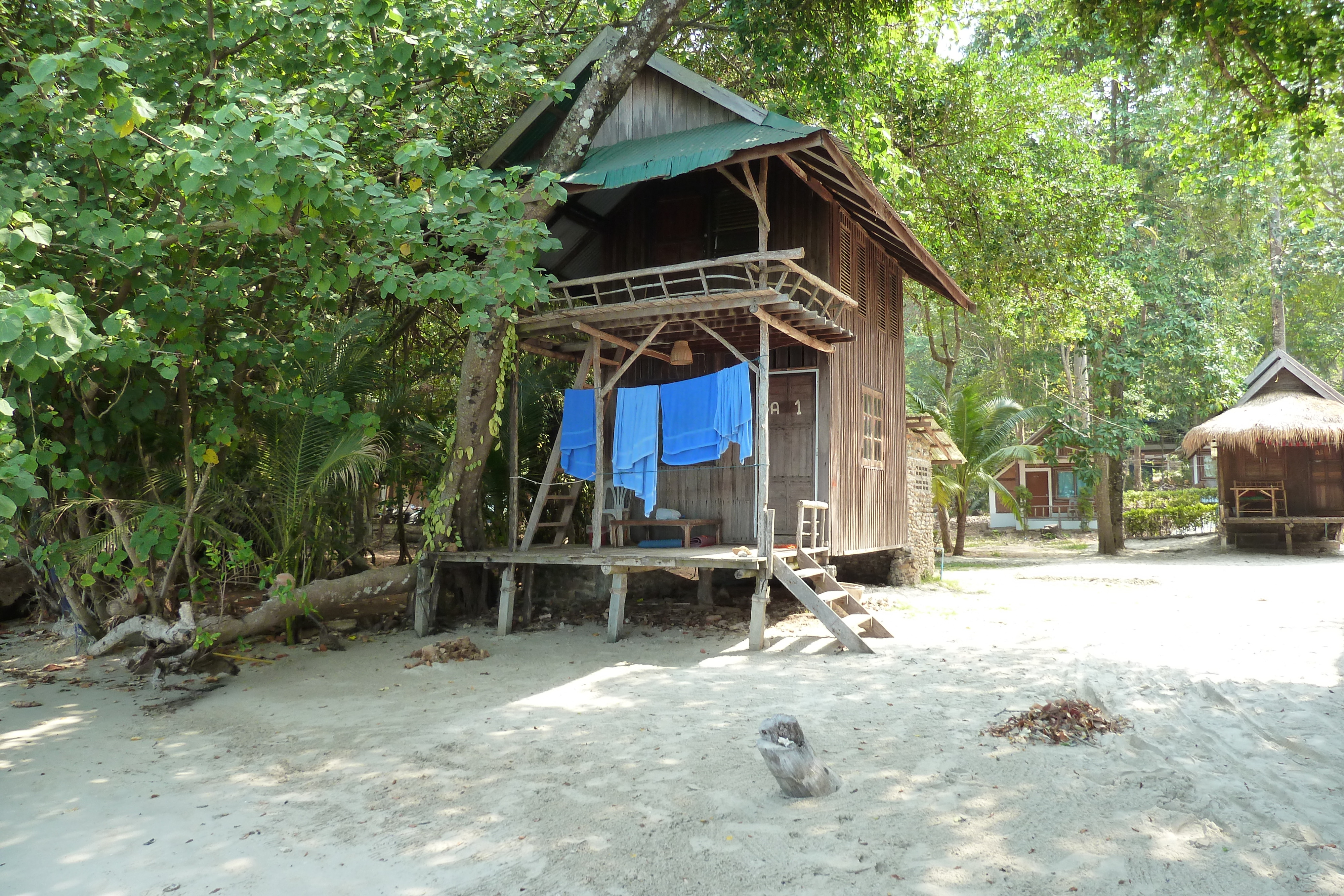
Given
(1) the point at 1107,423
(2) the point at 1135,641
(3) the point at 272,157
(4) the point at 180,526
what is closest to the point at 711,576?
(2) the point at 1135,641

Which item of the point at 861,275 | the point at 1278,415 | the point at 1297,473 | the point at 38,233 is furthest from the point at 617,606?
the point at 1297,473

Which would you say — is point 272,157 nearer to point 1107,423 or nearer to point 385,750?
point 385,750

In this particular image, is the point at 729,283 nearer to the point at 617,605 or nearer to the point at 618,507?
the point at 618,507

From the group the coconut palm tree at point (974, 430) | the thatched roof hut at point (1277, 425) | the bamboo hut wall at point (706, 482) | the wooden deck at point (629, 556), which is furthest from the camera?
the coconut palm tree at point (974, 430)

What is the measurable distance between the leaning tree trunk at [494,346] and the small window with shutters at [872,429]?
4.80 meters

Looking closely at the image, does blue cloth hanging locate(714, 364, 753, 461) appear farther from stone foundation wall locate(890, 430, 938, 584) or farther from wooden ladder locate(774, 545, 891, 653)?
stone foundation wall locate(890, 430, 938, 584)

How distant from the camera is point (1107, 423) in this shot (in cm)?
1773

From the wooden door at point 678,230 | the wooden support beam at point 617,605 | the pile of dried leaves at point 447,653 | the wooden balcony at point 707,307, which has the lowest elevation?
the pile of dried leaves at point 447,653

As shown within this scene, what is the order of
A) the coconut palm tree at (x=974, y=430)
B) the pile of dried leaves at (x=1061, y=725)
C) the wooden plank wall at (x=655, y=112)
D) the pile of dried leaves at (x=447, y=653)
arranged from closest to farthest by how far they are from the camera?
the pile of dried leaves at (x=1061, y=725) < the pile of dried leaves at (x=447, y=653) < the wooden plank wall at (x=655, y=112) < the coconut palm tree at (x=974, y=430)

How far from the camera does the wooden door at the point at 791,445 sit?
10.3 meters

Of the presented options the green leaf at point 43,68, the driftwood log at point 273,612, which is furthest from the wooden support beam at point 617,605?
the green leaf at point 43,68

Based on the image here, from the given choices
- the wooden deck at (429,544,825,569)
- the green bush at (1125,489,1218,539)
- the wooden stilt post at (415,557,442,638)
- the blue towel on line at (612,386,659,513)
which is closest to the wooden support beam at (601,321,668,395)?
the blue towel on line at (612,386,659,513)

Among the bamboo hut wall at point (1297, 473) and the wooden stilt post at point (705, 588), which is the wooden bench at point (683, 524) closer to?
the wooden stilt post at point (705, 588)

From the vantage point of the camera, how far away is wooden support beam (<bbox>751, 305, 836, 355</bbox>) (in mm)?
8375
